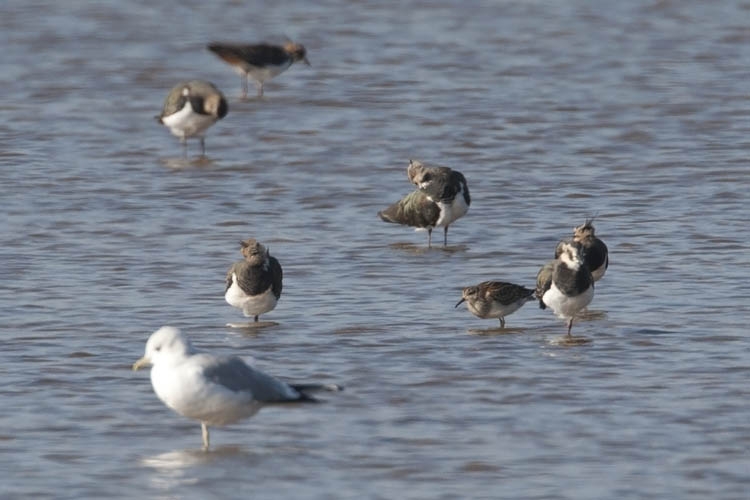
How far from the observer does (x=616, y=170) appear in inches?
868

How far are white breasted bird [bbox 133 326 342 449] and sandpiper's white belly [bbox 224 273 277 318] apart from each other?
11.0ft

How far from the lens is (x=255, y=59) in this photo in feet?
91.4

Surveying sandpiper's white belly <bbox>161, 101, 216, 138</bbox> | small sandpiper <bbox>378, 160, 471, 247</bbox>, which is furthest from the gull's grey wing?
sandpiper's white belly <bbox>161, 101, 216, 138</bbox>

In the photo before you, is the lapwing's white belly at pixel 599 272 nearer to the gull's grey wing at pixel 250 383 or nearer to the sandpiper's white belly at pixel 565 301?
the sandpiper's white belly at pixel 565 301

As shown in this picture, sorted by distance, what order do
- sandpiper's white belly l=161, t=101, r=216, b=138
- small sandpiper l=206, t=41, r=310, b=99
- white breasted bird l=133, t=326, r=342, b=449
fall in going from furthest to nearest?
small sandpiper l=206, t=41, r=310, b=99 → sandpiper's white belly l=161, t=101, r=216, b=138 → white breasted bird l=133, t=326, r=342, b=449

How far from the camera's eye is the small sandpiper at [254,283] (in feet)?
48.4

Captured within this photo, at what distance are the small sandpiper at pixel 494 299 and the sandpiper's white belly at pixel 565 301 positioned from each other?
31cm

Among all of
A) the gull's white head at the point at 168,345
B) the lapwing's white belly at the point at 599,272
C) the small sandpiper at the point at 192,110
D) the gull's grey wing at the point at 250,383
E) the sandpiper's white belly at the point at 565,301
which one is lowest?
the small sandpiper at the point at 192,110

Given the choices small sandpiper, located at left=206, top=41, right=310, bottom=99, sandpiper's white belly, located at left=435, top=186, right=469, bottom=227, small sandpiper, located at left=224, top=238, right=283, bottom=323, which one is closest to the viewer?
small sandpiper, located at left=224, top=238, right=283, bottom=323

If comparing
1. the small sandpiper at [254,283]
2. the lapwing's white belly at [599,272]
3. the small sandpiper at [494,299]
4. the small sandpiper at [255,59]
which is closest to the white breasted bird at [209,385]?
the small sandpiper at [254,283]

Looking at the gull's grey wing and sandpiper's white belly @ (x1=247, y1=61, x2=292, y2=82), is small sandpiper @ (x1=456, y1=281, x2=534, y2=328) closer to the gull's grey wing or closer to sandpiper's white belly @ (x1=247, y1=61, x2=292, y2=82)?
the gull's grey wing

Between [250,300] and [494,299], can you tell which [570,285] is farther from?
[250,300]

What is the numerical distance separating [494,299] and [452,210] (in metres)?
3.75

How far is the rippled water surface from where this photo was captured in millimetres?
11375
